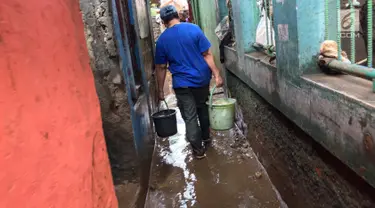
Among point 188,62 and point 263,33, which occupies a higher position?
point 263,33

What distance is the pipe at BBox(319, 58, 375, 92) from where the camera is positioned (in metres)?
1.73

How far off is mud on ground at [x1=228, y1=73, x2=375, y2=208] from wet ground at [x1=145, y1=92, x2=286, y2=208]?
152 millimetres

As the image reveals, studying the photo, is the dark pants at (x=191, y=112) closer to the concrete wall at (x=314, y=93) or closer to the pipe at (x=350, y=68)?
the concrete wall at (x=314, y=93)

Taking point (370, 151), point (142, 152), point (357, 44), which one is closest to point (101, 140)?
point (370, 151)

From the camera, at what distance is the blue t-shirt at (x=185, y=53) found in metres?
4.22

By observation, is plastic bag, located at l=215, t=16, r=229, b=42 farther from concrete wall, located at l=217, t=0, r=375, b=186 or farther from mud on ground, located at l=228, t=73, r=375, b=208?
concrete wall, located at l=217, t=0, r=375, b=186

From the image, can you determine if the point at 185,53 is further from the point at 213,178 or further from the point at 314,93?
the point at 314,93

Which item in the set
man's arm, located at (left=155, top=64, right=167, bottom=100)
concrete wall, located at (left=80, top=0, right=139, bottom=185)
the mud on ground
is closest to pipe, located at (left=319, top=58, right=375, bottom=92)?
the mud on ground

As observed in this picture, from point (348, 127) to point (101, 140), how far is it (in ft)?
4.20

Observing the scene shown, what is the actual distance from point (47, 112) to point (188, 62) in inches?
135

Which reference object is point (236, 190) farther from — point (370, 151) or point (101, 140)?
point (101, 140)

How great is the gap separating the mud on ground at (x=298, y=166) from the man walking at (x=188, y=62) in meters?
0.67

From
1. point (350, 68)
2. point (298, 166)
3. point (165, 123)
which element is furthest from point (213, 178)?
point (350, 68)

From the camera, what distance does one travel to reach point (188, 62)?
4.32 m
